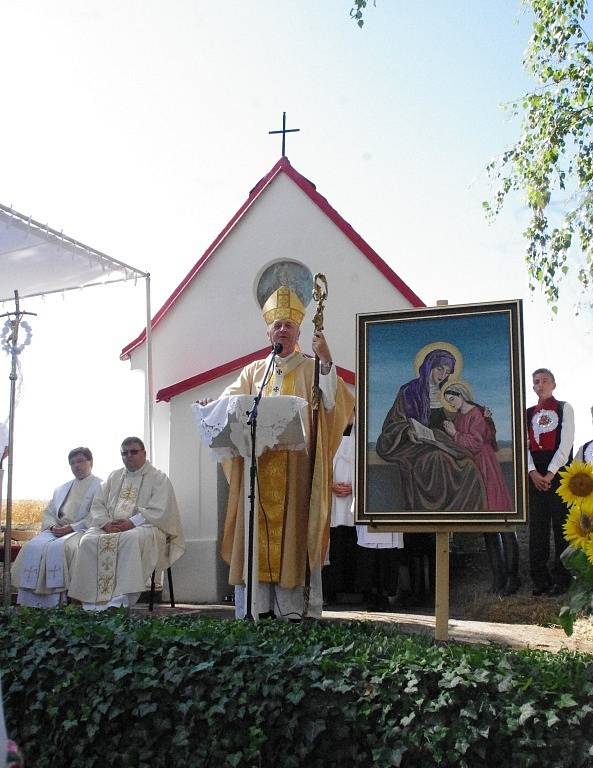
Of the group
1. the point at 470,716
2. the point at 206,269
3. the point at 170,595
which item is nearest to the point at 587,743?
the point at 470,716

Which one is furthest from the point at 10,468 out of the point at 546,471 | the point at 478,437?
the point at 546,471

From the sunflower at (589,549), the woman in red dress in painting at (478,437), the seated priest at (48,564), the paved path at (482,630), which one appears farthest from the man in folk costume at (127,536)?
the sunflower at (589,549)

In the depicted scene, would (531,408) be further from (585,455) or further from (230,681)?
(230,681)

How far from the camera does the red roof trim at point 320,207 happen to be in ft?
42.8

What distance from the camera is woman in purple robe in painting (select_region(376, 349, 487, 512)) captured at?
648 cm

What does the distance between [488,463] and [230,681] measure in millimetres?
2623

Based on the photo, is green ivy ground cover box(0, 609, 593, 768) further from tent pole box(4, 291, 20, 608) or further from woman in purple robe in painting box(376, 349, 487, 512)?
tent pole box(4, 291, 20, 608)

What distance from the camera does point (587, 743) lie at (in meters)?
3.98

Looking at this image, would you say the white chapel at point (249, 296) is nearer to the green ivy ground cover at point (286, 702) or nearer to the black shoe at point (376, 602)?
the black shoe at point (376, 602)

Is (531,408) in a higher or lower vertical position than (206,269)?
lower

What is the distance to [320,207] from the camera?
13.5 m

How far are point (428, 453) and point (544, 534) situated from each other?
410 centimetres

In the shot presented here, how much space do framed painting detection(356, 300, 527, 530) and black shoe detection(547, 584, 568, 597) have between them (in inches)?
156

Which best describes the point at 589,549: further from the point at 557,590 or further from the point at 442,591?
the point at 557,590
